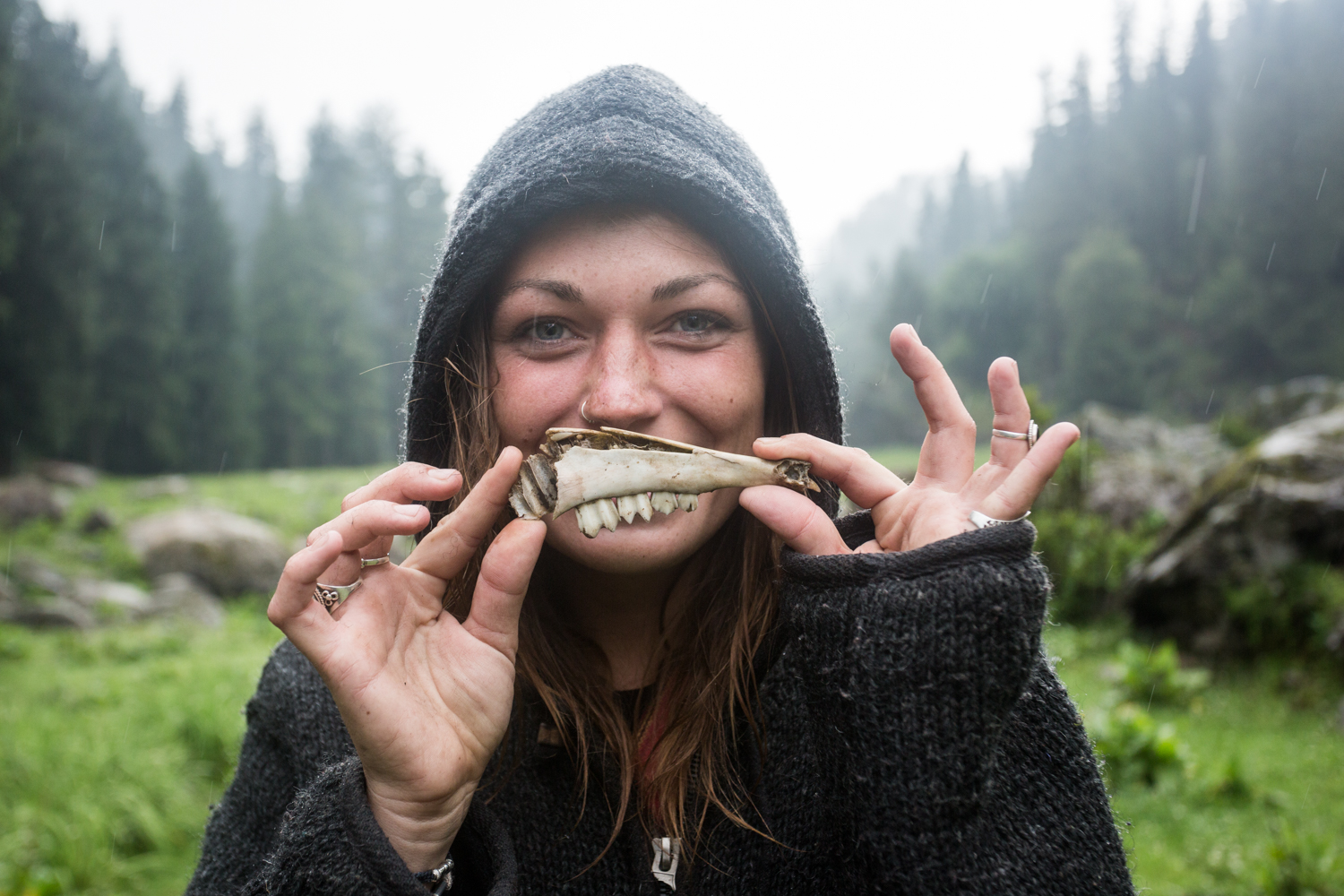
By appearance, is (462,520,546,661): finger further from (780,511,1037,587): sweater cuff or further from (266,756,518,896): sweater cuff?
(780,511,1037,587): sweater cuff

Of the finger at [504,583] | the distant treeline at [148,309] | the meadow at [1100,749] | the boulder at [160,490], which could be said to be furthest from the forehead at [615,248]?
the boulder at [160,490]

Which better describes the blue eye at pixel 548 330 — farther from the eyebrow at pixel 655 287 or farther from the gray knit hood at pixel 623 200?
the gray knit hood at pixel 623 200

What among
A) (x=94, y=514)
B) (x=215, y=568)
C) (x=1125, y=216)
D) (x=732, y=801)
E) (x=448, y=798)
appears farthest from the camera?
(x=1125, y=216)

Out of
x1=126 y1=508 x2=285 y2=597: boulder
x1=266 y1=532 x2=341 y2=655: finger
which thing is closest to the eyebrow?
x1=266 y1=532 x2=341 y2=655: finger

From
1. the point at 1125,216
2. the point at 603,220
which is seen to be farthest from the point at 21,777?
the point at 1125,216

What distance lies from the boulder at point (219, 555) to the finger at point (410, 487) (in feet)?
43.4

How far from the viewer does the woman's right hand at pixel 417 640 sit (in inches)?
63.9

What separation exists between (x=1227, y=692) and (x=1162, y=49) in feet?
174

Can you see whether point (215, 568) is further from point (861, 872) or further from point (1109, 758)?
point (861, 872)

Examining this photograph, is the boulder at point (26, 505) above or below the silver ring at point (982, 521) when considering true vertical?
below

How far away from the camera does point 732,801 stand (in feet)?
6.67

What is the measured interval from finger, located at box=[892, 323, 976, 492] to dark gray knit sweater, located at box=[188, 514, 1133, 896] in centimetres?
23

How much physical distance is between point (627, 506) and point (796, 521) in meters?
0.40

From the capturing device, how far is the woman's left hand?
170cm
